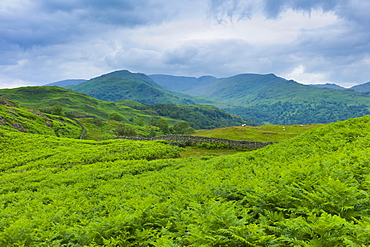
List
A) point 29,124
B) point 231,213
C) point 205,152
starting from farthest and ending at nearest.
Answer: point 29,124 → point 205,152 → point 231,213

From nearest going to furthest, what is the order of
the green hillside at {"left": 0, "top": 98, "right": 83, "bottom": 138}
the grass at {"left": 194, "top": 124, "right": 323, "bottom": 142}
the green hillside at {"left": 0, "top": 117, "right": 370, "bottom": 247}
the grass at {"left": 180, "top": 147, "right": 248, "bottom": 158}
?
the green hillside at {"left": 0, "top": 117, "right": 370, "bottom": 247}
the grass at {"left": 180, "top": 147, "right": 248, "bottom": 158}
the green hillside at {"left": 0, "top": 98, "right": 83, "bottom": 138}
the grass at {"left": 194, "top": 124, "right": 323, "bottom": 142}

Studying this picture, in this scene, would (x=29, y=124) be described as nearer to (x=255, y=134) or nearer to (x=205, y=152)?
(x=205, y=152)

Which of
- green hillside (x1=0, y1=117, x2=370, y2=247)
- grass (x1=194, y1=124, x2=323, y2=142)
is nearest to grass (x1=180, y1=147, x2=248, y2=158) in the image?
green hillside (x1=0, y1=117, x2=370, y2=247)

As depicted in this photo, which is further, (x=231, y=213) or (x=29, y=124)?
(x=29, y=124)

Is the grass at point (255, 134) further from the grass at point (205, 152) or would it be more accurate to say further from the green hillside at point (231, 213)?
the green hillside at point (231, 213)

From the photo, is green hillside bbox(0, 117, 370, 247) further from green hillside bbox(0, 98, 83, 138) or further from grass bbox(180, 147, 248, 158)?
green hillside bbox(0, 98, 83, 138)

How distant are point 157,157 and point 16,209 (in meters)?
22.2

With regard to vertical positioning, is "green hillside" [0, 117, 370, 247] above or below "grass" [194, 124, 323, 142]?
above

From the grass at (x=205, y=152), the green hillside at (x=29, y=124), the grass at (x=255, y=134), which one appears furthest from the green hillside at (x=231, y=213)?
the grass at (x=255, y=134)

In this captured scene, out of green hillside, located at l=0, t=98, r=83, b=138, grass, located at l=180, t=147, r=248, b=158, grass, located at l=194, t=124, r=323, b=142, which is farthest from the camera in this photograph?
Result: grass, located at l=194, t=124, r=323, b=142

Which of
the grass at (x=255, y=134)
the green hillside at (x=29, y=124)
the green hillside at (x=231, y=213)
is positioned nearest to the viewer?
the green hillside at (x=231, y=213)

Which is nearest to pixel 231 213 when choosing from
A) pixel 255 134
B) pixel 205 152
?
pixel 205 152

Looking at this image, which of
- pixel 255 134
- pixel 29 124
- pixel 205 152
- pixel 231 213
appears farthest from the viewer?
pixel 255 134

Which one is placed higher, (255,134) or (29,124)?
(29,124)
